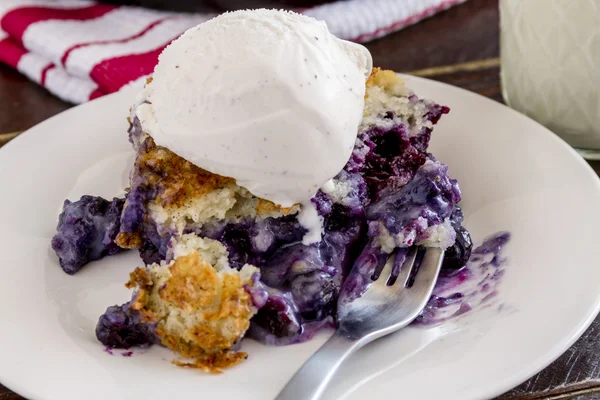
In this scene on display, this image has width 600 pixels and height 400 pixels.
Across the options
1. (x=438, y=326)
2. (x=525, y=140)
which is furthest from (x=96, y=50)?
(x=438, y=326)

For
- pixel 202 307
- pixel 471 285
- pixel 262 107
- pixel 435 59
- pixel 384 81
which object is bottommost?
pixel 435 59

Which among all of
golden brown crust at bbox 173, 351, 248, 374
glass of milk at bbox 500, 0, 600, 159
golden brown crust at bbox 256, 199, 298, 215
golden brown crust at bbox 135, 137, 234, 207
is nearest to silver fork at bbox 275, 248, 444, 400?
golden brown crust at bbox 173, 351, 248, 374

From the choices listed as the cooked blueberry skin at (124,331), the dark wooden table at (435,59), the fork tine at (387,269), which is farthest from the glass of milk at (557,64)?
the cooked blueberry skin at (124,331)

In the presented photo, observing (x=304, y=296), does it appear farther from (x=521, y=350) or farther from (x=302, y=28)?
(x=302, y=28)

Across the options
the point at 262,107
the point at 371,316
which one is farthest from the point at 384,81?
the point at 371,316

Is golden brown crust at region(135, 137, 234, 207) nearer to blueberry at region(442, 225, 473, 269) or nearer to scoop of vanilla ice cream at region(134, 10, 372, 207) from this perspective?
scoop of vanilla ice cream at region(134, 10, 372, 207)

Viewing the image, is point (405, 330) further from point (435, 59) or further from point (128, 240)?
point (435, 59)

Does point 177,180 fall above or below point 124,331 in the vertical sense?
above
